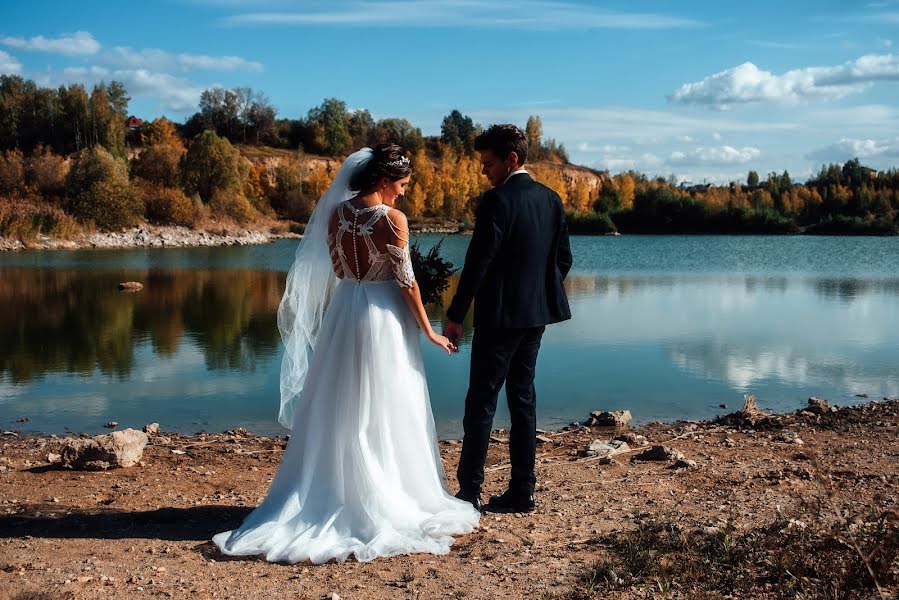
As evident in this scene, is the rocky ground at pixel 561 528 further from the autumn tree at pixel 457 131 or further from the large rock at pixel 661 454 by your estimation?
the autumn tree at pixel 457 131

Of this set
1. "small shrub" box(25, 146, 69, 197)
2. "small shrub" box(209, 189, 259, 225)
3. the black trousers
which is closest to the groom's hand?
the black trousers

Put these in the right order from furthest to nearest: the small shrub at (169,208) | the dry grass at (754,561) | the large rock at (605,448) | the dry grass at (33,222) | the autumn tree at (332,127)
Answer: the autumn tree at (332,127) < the small shrub at (169,208) < the dry grass at (33,222) < the large rock at (605,448) < the dry grass at (754,561)

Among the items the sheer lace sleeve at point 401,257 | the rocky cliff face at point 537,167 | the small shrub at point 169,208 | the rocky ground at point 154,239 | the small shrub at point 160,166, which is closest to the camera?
the sheer lace sleeve at point 401,257

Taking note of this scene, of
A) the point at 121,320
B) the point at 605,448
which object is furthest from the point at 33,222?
the point at 605,448

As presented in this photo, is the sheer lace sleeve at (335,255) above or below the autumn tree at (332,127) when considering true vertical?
below

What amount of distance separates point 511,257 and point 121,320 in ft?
50.6

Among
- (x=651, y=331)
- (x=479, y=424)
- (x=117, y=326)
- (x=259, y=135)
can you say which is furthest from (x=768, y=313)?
(x=259, y=135)

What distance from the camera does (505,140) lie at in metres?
4.84

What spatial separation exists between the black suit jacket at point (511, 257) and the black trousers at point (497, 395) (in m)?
0.13

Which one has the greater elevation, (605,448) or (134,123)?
(134,123)

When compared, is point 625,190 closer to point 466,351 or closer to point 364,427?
point 466,351

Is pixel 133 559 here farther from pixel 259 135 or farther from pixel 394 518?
pixel 259 135

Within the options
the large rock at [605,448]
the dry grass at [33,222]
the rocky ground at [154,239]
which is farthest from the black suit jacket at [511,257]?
the dry grass at [33,222]

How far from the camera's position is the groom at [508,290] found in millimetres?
4738
